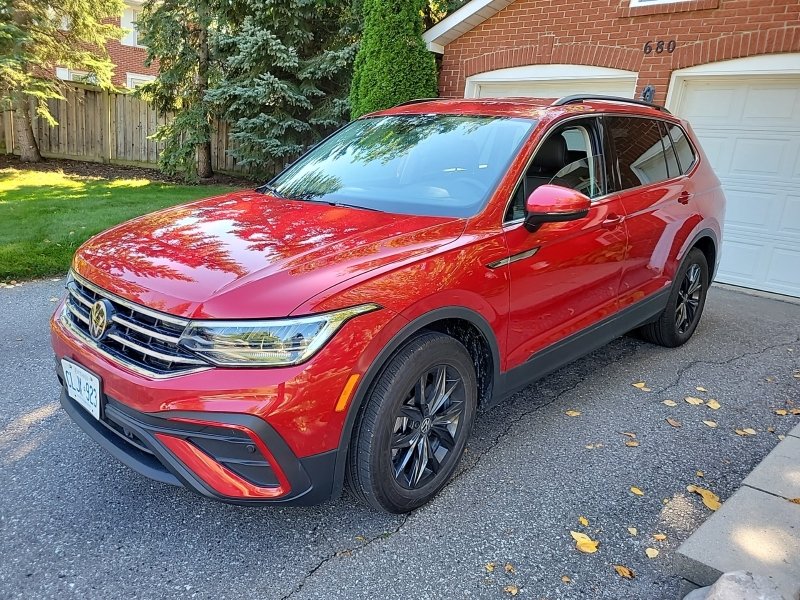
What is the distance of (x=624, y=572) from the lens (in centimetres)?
248

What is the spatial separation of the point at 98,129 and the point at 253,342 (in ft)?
47.8

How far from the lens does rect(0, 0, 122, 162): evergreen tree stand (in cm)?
1173

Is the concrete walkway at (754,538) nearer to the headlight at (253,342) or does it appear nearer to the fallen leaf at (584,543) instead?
the fallen leaf at (584,543)

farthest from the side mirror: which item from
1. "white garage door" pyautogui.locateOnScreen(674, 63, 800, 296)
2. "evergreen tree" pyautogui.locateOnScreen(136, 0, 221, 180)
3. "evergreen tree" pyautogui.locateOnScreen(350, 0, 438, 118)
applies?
"evergreen tree" pyautogui.locateOnScreen(136, 0, 221, 180)

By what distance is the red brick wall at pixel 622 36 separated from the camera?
6.64m

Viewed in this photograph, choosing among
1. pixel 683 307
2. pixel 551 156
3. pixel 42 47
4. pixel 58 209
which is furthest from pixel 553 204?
pixel 42 47

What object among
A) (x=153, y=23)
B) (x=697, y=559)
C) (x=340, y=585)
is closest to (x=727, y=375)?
(x=697, y=559)

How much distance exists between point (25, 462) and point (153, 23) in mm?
11205

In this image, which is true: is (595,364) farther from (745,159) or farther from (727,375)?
(745,159)

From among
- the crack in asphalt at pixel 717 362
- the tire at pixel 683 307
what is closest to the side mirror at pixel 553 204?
the crack in asphalt at pixel 717 362

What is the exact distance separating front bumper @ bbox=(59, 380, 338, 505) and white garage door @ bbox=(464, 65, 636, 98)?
6.95 meters

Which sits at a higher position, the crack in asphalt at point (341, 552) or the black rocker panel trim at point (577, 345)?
the black rocker panel trim at point (577, 345)

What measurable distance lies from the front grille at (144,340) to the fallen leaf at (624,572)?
1.81 metres

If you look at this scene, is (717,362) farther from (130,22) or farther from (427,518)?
(130,22)
